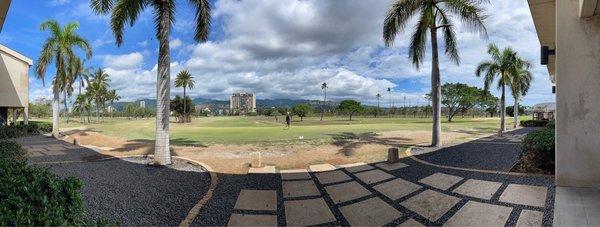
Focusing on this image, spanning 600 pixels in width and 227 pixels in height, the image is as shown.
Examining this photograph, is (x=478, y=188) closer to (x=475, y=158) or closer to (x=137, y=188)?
(x=475, y=158)

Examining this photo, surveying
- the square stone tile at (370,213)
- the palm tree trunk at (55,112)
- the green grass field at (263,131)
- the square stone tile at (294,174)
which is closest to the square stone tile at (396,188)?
the square stone tile at (370,213)

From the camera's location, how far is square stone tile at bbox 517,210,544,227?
4689 millimetres

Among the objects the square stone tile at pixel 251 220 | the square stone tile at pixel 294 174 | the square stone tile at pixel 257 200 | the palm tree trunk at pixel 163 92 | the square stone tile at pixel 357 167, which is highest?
the palm tree trunk at pixel 163 92

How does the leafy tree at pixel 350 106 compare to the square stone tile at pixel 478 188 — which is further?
the leafy tree at pixel 350 106

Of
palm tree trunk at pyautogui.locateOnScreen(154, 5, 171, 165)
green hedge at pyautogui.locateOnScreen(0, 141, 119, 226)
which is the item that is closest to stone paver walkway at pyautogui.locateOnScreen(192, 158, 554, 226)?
green hedge at pyautogui.locateOnScreen(0, 141, 119, 226)

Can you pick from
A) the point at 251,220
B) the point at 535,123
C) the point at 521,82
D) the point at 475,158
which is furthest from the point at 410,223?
the point at 535,123

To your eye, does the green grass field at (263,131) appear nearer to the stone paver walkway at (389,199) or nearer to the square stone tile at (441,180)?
the stone paver walkway at (389,199)

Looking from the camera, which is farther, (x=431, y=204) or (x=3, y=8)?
(x=3, y=8)

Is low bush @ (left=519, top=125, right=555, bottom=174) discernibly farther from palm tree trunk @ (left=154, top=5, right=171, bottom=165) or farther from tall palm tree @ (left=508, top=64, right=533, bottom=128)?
tall palm tree @ (left=508, top=64, right=533, bottom=128)

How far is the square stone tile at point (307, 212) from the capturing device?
5023mm

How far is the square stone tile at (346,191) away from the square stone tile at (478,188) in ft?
5.83

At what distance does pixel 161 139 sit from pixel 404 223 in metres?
7.59

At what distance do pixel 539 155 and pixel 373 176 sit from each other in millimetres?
3748

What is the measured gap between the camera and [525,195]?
5926 mm
